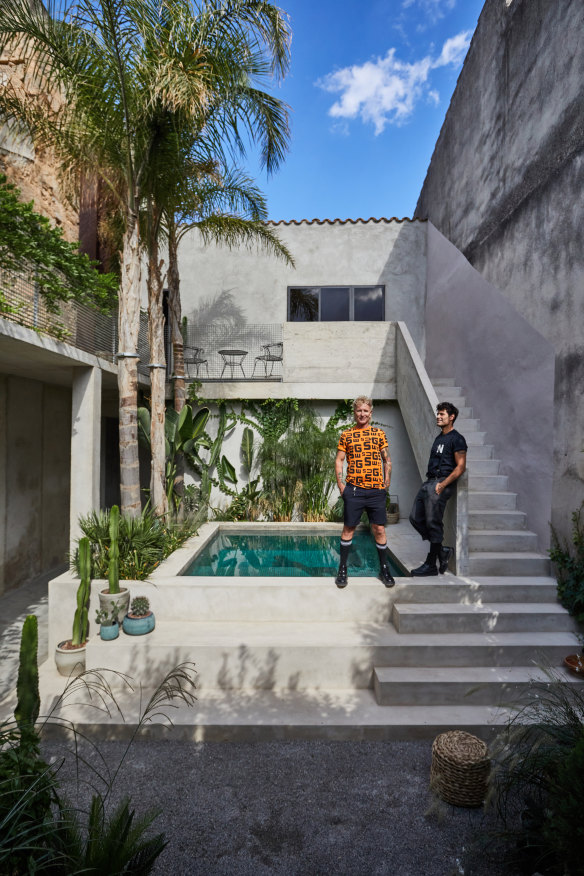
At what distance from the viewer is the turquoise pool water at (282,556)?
5.94 metres

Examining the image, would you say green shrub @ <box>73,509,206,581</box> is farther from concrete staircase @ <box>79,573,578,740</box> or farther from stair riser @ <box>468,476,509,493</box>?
stair riser @ <box>468,476,509,493</box>

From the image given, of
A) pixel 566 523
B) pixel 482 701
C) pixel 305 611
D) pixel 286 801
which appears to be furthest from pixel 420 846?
pixel 566 523

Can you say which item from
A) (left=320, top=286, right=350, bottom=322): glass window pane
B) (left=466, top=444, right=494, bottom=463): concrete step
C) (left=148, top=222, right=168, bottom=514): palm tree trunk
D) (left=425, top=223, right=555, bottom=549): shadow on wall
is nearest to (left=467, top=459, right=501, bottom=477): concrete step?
(left=425, top=223, right=555, bottom=549): shadow on wall

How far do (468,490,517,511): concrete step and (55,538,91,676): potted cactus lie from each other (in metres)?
4.65

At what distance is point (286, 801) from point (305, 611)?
1.99m

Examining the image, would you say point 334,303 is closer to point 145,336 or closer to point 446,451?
point 145,336

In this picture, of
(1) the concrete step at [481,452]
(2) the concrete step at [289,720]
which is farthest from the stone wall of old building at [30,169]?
(1) the concrete step at [481,452]

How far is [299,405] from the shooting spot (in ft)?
31.5

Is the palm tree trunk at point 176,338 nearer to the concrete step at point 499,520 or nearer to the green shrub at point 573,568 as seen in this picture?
the concrete step at point 499,520

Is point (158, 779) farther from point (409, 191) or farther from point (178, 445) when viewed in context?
point (409, 191)

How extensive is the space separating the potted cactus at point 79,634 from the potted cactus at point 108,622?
142 mm

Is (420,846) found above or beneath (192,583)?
beneath

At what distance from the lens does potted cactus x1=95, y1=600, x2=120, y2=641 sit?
14.8ft

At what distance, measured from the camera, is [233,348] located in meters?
11.8
